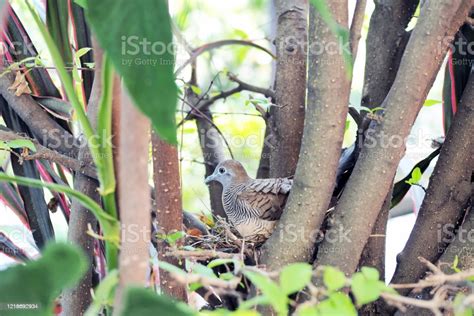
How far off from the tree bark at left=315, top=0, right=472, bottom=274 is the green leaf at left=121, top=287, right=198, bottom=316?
0.51 m

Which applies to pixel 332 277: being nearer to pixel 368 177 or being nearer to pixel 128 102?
pixel 128 102

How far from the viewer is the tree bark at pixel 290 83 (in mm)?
1114

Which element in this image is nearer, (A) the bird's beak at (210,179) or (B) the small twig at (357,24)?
(B) the small twig at (357,24)

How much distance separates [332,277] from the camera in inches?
18.9

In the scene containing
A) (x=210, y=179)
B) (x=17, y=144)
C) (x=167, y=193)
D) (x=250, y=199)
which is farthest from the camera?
(x=210, y=179)

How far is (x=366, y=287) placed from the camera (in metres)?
0.48

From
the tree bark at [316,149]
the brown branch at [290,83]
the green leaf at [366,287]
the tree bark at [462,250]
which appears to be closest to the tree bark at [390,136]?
the tree bark at [316,149]

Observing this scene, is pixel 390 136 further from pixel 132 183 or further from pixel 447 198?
pixel 132 183

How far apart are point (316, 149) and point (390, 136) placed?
11cm

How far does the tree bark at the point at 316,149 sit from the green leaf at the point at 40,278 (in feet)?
1.54

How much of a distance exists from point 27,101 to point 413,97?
703 mm

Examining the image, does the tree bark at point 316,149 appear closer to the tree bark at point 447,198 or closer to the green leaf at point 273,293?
the tree bark at point 447,198

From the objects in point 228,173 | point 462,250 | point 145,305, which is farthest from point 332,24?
point 228,173

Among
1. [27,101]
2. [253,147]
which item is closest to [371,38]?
[27,101]
